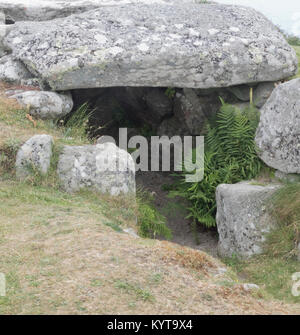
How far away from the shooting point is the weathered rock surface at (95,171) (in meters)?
7.93

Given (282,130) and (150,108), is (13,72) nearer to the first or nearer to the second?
(150,108)

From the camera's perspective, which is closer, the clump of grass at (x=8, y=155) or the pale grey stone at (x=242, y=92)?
the clump of grass at (x=8, y=155)

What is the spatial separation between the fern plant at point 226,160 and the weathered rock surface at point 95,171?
1.87m

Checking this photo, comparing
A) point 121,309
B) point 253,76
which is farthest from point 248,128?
point 121,309

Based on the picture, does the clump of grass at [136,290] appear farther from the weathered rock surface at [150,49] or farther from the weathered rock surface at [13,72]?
the weathered rock surface at [13,72]

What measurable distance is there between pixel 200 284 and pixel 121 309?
41.2 inches

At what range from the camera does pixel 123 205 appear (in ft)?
25.9

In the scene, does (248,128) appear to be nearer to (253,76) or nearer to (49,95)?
(253,76)

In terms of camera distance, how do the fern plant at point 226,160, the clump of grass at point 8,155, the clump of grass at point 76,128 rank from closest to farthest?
the clump of grass at point 8,155
the clump of grass at point 76,128
the fern plant at point 226,160

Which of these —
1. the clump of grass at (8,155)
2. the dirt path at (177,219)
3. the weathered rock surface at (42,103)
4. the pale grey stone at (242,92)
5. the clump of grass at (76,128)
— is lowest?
the dirt path at (177,219)

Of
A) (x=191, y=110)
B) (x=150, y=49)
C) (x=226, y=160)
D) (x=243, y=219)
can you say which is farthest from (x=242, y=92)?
(x=243, y=219)

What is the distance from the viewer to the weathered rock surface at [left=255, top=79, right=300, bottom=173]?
8695 mm

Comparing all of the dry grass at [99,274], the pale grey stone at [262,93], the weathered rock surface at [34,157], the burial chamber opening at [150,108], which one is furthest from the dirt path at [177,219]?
the dry grass at [99,274]

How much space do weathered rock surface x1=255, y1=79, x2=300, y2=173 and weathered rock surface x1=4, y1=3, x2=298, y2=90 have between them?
1.47m
